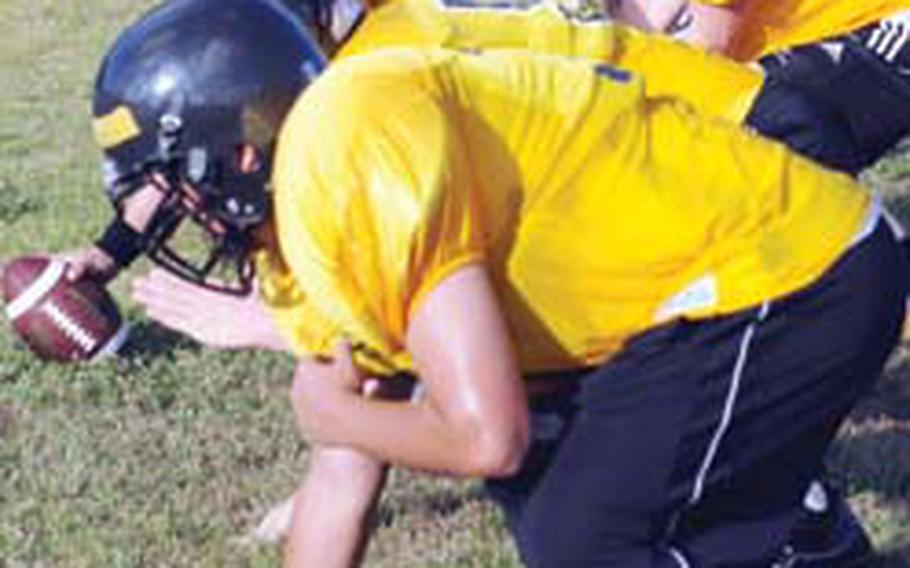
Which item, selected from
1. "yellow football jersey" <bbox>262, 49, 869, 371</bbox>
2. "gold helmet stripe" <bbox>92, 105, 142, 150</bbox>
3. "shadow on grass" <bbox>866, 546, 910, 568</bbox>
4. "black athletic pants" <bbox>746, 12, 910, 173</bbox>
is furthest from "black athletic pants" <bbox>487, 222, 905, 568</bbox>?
"black athletic pants" <bbox>746, 12, 910, 173</bbox>

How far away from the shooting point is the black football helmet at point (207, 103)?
11.7 feet

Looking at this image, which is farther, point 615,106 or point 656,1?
point 656,1

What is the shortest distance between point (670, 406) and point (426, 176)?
2.28ft

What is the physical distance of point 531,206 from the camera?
11.3ft

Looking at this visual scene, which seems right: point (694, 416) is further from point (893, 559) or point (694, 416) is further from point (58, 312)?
point (58, 312)

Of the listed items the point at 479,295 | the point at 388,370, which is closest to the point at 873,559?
the point at 388,370

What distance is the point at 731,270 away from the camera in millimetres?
3641

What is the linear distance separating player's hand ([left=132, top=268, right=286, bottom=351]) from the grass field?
1.35 metres

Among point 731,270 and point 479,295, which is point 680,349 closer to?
point 731,270

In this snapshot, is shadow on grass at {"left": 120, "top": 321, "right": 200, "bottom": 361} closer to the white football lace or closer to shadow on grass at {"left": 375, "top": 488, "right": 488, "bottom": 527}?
the white football lace

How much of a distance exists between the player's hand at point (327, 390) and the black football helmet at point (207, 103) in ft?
0.80

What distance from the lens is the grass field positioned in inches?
201

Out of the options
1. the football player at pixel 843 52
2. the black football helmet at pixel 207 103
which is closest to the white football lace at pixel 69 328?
the football player at pixel 843 52

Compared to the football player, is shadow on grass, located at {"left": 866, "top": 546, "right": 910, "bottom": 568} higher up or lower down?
lower down
